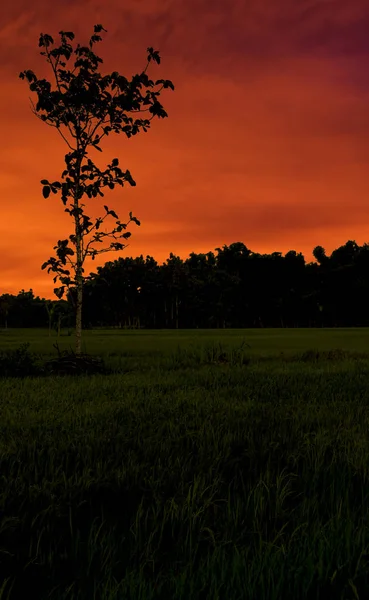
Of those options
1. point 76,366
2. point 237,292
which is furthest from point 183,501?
point 237,292

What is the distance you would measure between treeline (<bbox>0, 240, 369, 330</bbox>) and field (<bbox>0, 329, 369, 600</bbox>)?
83002 millimetres

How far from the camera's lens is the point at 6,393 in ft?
26.8

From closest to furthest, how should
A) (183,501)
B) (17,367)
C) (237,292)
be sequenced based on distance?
1. (183,501)
2. (17,367)
3. (237,292)

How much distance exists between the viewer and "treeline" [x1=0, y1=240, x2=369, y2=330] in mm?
89125

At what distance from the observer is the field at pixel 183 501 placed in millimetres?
2236

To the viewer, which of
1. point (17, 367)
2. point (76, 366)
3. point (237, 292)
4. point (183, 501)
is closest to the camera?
point (183, 501)

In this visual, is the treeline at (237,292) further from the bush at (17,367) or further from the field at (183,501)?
the field at (183,501)

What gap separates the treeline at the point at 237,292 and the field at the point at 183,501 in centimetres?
8300

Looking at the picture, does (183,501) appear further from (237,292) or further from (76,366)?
(237,292)

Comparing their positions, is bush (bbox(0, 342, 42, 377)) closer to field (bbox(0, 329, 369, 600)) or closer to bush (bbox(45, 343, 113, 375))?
bush (bbox(45, 343, 113, 375))

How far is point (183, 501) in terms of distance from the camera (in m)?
3.16

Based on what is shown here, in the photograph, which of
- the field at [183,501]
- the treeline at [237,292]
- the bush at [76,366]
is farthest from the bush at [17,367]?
the treeline at [237,292]

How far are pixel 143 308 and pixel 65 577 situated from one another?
10252 cm

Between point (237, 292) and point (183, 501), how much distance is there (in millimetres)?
96066
